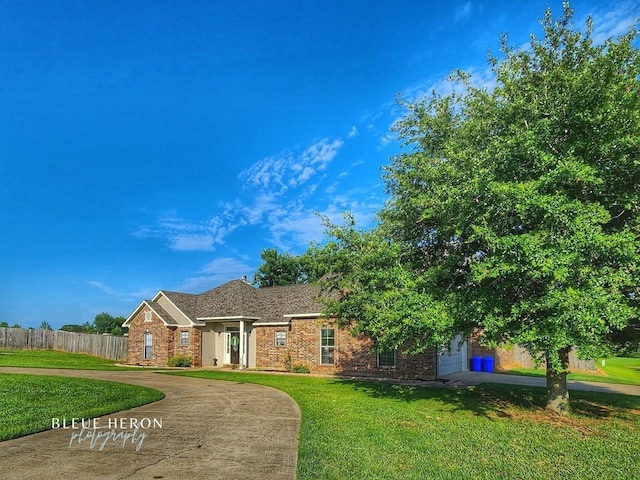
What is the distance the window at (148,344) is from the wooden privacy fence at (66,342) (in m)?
7.07

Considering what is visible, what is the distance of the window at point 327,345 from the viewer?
23422mm

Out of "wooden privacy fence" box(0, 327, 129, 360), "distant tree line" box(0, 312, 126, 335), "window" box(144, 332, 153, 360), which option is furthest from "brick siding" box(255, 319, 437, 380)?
"distant tree line" box(0, 312, 126, 335)

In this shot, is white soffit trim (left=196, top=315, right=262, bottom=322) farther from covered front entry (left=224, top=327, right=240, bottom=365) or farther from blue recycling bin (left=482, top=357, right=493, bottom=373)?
blue recycling bin (left=482, top=357, right=493, bottom=373)

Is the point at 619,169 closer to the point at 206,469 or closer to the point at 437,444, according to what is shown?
the point at 437,444

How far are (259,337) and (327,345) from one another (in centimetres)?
476

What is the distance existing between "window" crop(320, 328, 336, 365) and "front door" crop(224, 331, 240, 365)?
663cm

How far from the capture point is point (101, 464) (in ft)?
21.3

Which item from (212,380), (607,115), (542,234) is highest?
(607,115)

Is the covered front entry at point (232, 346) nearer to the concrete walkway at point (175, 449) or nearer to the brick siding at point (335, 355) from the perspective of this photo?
the brick siding at point (335, 355)

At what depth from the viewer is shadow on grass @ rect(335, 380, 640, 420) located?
462 inches

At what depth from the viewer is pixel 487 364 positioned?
24.6 metres

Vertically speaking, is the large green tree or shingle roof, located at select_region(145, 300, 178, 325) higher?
the large green tree

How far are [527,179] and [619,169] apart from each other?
1782 millimetres

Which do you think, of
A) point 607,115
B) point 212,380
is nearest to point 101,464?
point 607,115
